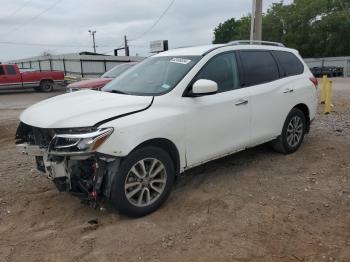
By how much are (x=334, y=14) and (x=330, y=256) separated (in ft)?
205

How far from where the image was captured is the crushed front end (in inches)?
156

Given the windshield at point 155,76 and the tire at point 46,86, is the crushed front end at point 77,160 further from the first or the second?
the tire at point 46,86

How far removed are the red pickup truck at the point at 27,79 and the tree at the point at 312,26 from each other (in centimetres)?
4498

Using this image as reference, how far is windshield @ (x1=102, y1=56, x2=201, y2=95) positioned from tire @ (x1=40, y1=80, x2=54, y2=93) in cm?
2021

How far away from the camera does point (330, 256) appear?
3592mm

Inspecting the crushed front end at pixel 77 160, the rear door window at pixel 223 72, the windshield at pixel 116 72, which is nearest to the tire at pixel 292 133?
the rear door window at pixel 223 72

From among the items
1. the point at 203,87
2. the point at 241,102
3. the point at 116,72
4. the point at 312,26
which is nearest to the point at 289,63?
the point at 241,102

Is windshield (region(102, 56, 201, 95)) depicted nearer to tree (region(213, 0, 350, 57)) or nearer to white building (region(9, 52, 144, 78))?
white building (region(9, 52, 144, 78))

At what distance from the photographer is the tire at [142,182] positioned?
13.6ft

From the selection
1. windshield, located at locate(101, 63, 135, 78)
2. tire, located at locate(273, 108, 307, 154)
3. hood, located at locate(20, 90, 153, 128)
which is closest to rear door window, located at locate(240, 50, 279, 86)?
tire, located at locate(273, 108, 307, 154)

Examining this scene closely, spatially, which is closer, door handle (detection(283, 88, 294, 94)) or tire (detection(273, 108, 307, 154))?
door handle (detection(283, 88, 294, 94))

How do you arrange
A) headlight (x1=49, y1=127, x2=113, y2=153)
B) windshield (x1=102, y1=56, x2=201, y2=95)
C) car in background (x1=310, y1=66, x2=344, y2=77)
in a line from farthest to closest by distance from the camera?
1. car in background (x1=310, y1=66, x2=344, y2=77)
2. windshield (x1=102, y1=56, x2=201, y2=95)
3. headlight (x1=49, y1=127, x2=113, y2=153)

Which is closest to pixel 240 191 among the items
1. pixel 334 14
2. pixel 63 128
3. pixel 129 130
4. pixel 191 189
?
pixel 191 189

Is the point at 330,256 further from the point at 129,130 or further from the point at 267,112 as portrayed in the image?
the point at 267,112
